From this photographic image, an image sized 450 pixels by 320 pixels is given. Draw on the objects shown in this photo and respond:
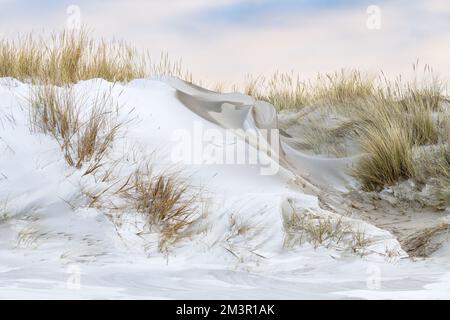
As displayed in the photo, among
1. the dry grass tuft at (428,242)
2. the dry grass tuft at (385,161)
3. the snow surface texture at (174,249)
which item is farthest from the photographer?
the dry grass tuft at (385,161)

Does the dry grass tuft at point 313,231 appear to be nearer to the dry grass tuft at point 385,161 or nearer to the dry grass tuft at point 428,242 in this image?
the dry grass tuft at point 428,242

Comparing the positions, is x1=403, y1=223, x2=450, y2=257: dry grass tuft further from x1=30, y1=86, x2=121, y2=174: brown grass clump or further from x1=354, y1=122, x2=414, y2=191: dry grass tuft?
x1=30, y1=86, x2=121, y2=174: brown grass clump

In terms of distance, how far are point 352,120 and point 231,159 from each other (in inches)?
104

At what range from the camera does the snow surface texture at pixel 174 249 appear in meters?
3.06

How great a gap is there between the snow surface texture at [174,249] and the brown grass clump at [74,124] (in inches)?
3.0

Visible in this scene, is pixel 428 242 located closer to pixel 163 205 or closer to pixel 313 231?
pixel 313 231

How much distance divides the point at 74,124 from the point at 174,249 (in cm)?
126

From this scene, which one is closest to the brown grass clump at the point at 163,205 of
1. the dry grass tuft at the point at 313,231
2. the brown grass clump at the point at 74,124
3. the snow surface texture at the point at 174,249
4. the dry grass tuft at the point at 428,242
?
the snow surface texture at the point at 174,249

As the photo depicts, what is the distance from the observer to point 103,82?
18.2 feet

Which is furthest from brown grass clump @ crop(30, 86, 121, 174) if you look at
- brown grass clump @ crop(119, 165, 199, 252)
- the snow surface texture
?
brown grass clump @ crop(119, 165, 199, 252)

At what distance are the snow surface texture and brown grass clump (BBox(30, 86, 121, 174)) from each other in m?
0.08

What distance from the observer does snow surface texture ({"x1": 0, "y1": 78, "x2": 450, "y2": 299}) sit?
3.06m

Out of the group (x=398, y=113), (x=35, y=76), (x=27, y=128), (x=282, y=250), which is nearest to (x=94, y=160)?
(x=27, y=128)

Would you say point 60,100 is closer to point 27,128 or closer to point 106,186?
point 27,128
